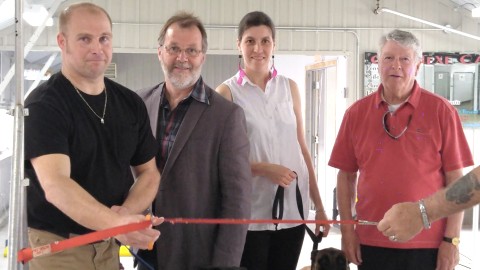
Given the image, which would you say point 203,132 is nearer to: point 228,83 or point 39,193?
point 228,83

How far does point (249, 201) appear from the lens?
254cm

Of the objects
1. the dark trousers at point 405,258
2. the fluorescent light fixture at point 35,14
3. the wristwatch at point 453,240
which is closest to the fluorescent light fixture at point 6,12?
the fluorescent light fixture at point 35,14

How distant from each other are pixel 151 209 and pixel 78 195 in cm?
75

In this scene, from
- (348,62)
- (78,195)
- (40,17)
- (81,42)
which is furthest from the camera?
(348,62)

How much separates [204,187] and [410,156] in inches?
35.6

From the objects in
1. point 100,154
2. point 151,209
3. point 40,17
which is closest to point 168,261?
point 151,209

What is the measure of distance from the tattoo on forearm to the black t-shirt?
1148 mm

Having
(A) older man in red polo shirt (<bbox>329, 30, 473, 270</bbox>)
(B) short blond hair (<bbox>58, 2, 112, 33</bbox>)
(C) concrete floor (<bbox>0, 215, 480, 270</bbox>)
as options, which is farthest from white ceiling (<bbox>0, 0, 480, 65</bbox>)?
(A) older man in red polo shirt (<bbox>329, 30, 473, 270</bbox>)

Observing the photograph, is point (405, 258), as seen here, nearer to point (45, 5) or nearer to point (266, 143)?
point (266, 143)

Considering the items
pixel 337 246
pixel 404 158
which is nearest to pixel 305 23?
pixel 337 246

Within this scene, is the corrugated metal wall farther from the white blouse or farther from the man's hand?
the man's hand

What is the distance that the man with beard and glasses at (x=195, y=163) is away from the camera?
7.94 ft

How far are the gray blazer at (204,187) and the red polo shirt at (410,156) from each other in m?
0.56

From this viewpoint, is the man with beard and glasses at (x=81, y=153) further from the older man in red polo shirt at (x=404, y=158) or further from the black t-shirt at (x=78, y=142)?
the older man in red polo shirt at (x=404, y=158)
